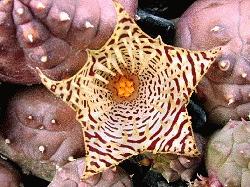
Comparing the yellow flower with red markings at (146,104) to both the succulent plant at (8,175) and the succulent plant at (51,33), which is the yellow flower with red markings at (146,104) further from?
the succulent plant at (8,175)

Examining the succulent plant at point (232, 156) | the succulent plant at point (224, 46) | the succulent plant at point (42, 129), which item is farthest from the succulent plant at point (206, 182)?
the succulent plant at point (42, 129)

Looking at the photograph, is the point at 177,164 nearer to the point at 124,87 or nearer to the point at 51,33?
the point at 124,87

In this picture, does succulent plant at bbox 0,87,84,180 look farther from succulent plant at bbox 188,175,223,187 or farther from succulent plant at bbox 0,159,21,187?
succulent plant at bbox 188,175,223,187

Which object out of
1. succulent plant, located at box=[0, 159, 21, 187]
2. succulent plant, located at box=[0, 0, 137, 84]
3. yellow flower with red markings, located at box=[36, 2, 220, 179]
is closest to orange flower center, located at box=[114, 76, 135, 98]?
yellow flower with red markings, located at box=[36, 2, 220, 179]

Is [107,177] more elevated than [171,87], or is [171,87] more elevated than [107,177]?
[171,87]

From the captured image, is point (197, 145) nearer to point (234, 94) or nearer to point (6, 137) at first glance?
point (234, 94)

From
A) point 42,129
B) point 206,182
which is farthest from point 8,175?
point 206,182

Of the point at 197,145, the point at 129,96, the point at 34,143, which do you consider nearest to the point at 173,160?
the point at 197,145
